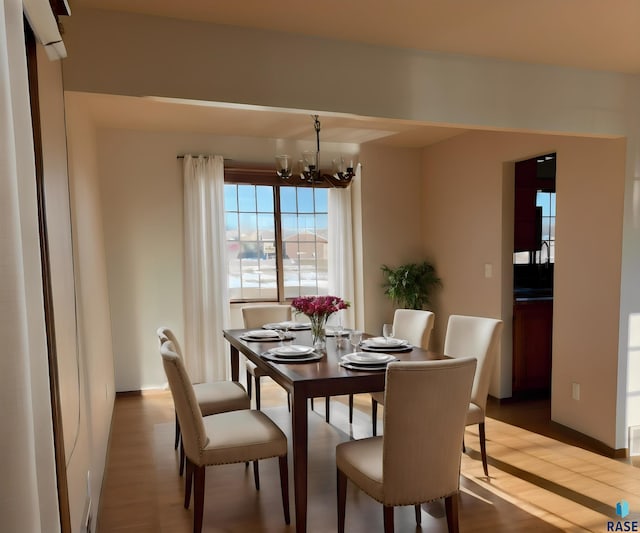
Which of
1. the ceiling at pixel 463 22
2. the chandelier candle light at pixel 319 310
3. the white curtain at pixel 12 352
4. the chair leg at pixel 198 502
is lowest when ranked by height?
the chair leg at pixel 198 502

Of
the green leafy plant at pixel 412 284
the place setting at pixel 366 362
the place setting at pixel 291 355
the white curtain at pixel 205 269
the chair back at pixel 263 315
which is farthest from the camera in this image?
the green leafy plant at pixel 412 284

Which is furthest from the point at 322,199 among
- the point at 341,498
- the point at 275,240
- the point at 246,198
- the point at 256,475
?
the point at 341,498

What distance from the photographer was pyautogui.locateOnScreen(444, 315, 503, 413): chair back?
9.91 feet

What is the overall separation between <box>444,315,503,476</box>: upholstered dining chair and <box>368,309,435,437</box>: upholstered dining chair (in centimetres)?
28

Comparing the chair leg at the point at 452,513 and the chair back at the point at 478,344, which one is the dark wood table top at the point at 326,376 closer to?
the chair back at the point at 478,344

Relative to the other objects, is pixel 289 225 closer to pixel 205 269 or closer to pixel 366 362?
pixel 205 269

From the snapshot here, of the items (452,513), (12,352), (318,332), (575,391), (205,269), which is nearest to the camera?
(12,352)

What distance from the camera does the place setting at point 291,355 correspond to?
8.70ft

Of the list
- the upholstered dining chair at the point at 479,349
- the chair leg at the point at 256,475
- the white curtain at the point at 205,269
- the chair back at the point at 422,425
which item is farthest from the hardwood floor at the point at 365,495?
the white curtain at the point at 205,269

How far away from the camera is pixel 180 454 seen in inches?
130

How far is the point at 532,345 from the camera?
14.9 feet

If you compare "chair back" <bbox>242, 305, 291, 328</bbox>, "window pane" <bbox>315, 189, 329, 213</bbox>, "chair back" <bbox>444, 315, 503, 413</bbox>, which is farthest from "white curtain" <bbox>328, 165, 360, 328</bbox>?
"chair back" <bbox>444, 315, 503, 413</bbox>

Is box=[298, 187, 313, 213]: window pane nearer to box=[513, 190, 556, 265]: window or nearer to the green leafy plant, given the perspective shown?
the green leafy plant

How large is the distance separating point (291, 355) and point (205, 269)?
2.49m
